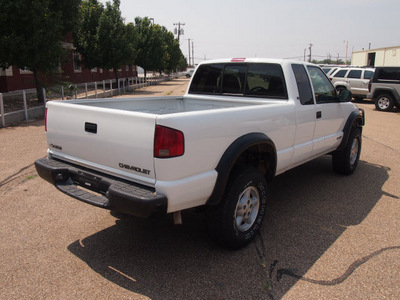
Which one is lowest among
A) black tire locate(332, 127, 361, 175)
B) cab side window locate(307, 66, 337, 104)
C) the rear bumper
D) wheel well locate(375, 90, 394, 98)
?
black tire locate(332, 127, 361, 175)

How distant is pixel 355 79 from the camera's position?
1880 cm

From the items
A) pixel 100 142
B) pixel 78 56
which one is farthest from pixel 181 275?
pixel 78 56

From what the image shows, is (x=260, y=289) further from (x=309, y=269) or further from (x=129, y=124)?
(x=129, y=124)

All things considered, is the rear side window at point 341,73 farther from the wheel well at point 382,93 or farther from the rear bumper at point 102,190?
the rear bumper at point 102,190

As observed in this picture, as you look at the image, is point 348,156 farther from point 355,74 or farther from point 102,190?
point 355,74

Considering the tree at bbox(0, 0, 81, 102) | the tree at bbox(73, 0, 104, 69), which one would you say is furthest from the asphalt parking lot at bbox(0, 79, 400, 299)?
the tree at bbox(73, 0, 104, 69)

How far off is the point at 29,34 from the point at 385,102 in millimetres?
14870

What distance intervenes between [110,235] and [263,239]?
1646 mm

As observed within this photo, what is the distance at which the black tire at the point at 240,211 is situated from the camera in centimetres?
326

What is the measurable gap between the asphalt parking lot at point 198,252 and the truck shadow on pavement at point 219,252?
0.01 metres

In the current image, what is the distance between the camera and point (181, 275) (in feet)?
10.1

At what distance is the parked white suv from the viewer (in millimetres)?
18625

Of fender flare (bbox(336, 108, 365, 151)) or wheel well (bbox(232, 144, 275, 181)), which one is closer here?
A: wheel well (bbox(232, 144, 275, 181))

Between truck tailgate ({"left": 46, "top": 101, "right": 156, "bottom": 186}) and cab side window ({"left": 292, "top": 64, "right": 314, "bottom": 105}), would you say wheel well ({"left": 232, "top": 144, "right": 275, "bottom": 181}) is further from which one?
truck tailgate ({"left": 46, "top": 101, "right": 156, "bottom": 186})
